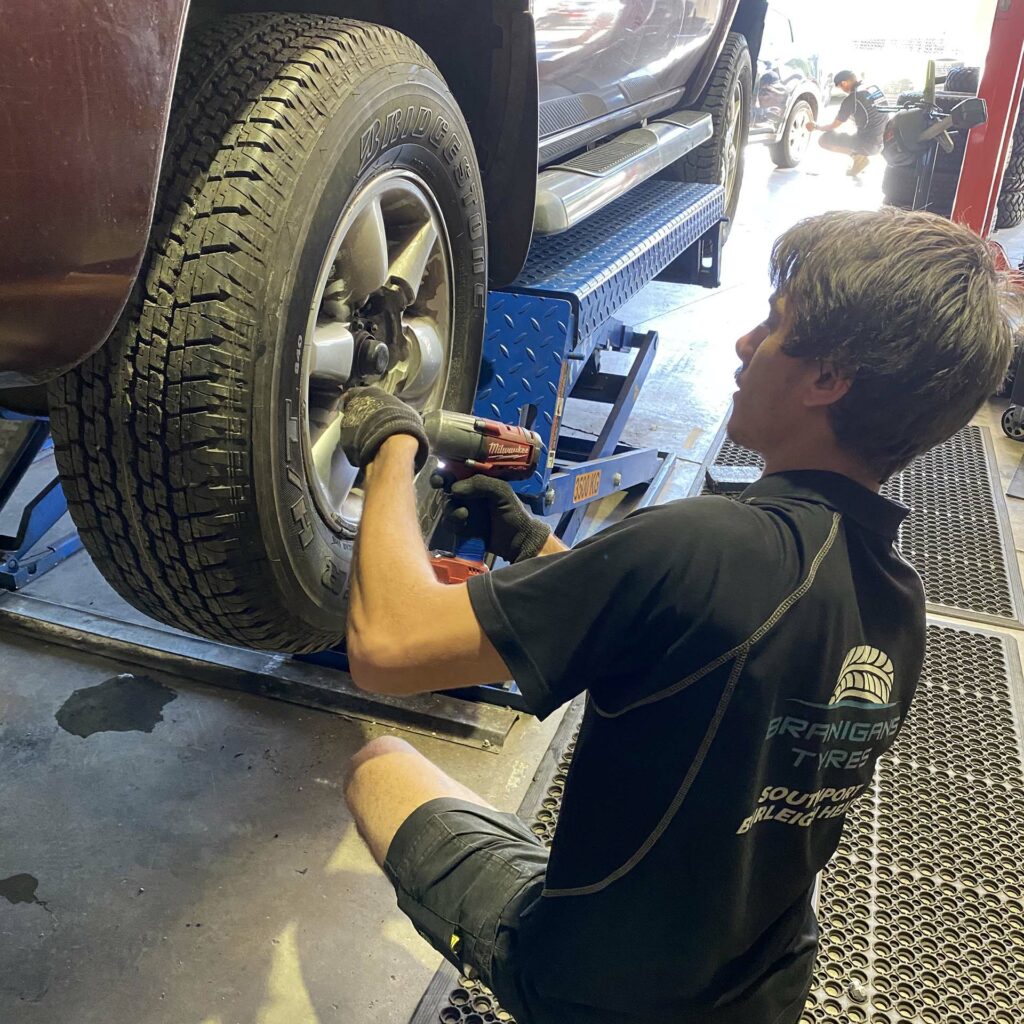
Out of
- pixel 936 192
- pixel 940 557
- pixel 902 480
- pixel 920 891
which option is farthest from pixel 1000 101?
pixel 920 891

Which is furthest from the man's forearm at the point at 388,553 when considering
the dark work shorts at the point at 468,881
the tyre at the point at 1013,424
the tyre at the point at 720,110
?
the tyre at the point at 1013,424

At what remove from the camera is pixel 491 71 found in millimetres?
1914

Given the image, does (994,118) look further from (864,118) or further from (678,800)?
(678,800)

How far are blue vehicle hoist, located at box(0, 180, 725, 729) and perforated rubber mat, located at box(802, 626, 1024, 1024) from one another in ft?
2.63

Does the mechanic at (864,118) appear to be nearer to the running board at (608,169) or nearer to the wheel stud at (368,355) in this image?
the running board at (608,169)

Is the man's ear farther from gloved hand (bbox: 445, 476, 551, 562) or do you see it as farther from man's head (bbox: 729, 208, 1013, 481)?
gloved hand (bbox: 445, 476, 551, 562)

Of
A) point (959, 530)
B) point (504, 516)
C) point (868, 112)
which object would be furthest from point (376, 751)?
point (868, 112)

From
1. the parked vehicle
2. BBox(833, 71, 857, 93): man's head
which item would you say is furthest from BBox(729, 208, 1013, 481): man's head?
the parked vehicle

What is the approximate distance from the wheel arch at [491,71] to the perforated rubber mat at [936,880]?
4.71ft

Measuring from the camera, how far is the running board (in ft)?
7.48

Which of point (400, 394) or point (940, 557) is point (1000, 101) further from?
point (400, 394)

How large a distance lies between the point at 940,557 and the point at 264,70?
2.56 metres

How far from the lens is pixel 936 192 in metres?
5.22

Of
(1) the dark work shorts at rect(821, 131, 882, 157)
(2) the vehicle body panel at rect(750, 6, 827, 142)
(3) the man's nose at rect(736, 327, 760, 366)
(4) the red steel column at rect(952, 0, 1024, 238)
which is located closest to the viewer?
(3) the man's nose at rect(736, 327, 760, 366)
